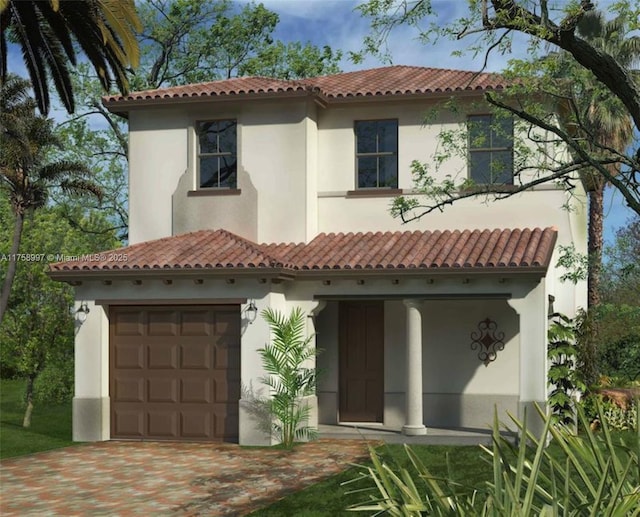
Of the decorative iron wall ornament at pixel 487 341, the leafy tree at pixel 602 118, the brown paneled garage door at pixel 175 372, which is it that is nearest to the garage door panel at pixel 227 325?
the brown paneled garage door at pixel 175 372

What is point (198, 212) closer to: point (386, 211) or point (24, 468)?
point (386, 211)

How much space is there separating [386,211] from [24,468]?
29.5ft

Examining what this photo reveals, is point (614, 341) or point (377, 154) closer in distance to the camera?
point (377, 154)

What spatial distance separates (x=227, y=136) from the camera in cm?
2077

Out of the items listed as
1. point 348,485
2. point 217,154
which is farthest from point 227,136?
point 348,485

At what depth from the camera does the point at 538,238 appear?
1881cm

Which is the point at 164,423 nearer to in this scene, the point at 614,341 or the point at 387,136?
the point at 387,136

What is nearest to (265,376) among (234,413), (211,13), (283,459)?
(234,413)

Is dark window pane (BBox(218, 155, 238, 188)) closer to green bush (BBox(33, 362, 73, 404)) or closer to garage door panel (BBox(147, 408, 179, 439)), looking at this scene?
garage door panel (BBox(147, 408, 179, 439))

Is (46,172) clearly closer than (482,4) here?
No

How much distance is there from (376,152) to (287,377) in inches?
232

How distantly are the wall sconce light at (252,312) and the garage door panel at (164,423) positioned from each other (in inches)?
92.6

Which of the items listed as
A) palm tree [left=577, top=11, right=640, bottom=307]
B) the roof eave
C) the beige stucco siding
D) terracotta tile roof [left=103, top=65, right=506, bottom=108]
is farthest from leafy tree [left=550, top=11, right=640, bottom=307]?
the beige stucco siding

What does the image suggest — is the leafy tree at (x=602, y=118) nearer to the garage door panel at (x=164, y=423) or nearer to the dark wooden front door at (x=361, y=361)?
the dark wooden front door at (x=361, y=361)
